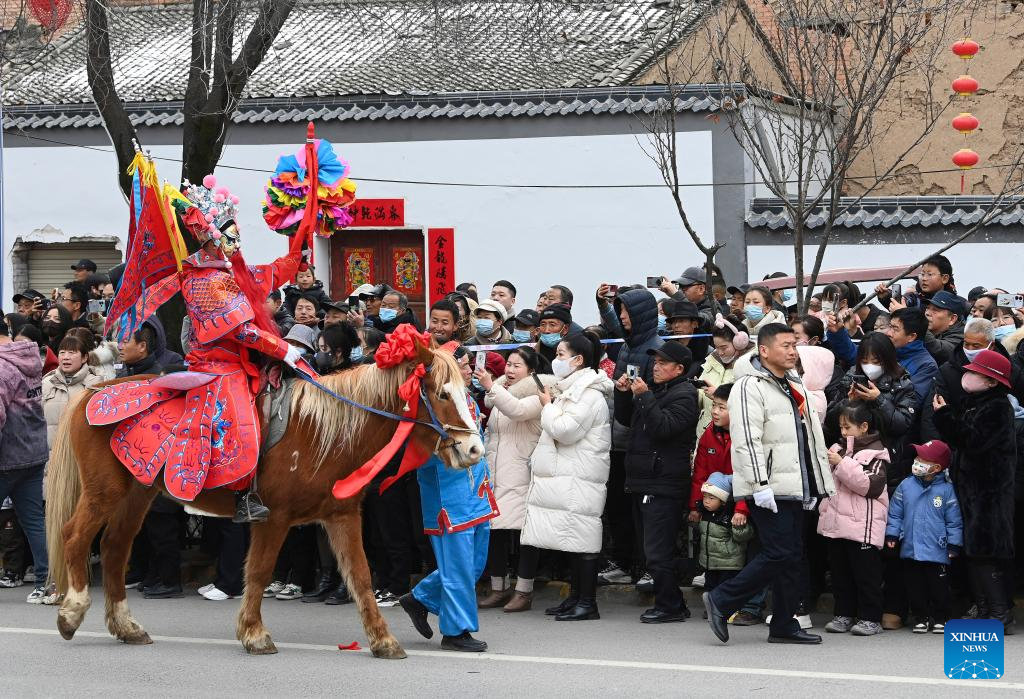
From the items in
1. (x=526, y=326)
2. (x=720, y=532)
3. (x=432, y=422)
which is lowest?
(x=720, y=532)

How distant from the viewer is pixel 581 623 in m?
9.30

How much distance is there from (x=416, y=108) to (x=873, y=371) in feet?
34.4

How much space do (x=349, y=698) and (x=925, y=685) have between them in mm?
2984

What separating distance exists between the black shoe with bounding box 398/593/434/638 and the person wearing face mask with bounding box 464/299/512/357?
2.58m

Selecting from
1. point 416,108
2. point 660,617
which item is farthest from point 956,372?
point 416,108

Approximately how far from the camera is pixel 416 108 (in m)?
18.4

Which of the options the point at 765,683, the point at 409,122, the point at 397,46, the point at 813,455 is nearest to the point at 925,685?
the point at 765,683

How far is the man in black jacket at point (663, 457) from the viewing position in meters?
9.01

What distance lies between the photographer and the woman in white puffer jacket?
9.23 m

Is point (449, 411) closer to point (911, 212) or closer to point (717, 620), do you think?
point (717, 620)

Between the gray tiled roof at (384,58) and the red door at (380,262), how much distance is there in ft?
6.25

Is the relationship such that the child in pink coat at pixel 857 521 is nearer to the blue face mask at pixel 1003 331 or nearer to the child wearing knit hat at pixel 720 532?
the child wearing knit hat at pixel 720 532

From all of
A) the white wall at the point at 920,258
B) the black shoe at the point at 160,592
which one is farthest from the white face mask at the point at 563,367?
the white wall at the point at 920,258

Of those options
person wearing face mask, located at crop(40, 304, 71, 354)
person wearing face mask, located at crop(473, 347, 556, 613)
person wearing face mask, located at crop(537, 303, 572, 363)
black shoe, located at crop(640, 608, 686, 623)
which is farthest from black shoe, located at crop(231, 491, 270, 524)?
person wearing face mask, located at crop(40, 304, 71, 354)
